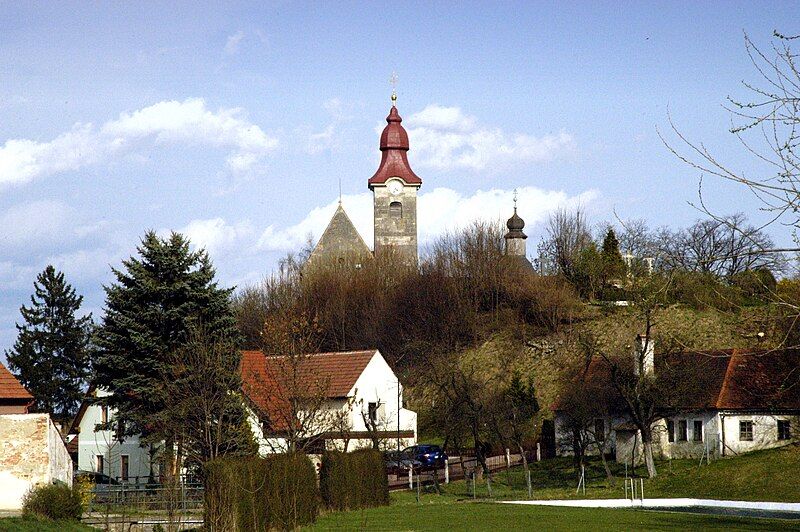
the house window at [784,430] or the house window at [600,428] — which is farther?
the house window at [600,428]

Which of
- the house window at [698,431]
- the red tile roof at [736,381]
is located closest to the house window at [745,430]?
the red tile roof at [736,381]

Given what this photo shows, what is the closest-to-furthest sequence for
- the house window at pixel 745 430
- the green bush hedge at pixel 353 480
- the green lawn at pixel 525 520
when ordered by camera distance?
the green lawn at pixel 525 520 → the green bush hedge at pixel 353 480 → the house window at pixel 745 430

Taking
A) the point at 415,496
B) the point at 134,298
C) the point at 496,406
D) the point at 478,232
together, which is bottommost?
the point at 415,496

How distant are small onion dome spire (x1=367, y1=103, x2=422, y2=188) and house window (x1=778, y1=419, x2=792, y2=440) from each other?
5429 cm

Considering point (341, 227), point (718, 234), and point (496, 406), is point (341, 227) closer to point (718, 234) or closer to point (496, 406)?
point (718, 234)

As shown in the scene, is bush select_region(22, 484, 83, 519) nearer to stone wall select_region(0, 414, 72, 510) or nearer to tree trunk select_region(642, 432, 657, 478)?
stone wall select_region(0, 414, 72, 510)

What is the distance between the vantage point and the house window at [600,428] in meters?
45.9

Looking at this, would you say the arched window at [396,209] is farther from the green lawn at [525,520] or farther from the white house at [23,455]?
the white house at [23,455]

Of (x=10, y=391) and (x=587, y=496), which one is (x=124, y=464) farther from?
(x=587, y=496)

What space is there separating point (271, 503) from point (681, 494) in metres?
18.4

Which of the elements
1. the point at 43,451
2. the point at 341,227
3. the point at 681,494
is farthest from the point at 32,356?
the point at 681,494

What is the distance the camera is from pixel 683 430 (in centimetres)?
4744

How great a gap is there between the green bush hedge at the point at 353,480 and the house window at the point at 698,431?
17251 mm

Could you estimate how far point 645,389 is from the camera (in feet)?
144
